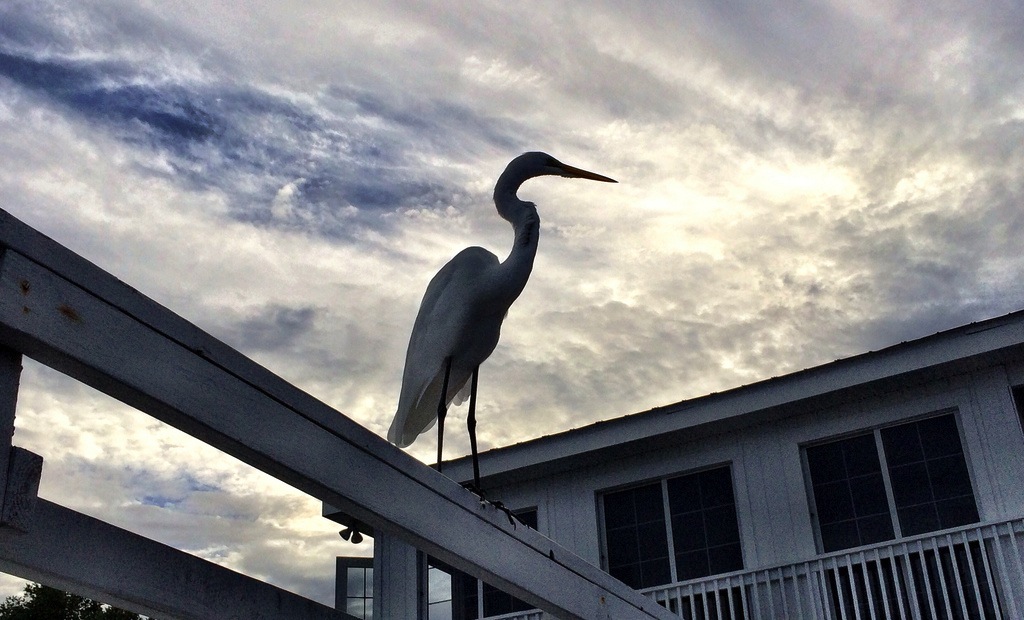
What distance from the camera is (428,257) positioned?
9.99 metres

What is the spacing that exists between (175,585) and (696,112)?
23.5 feet

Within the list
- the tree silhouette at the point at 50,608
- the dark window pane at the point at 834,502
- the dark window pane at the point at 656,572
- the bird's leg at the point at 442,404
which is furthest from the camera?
the tree silhouette at the point at 50,608

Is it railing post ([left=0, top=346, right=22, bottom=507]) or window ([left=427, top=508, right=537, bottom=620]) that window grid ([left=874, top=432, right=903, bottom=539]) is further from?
railing post ([left=0, top=346, right=22, bottom=507])

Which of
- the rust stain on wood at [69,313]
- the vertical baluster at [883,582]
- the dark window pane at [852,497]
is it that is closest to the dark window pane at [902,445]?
the dark window pane at [852,497]

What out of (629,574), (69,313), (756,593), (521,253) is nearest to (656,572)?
(629,574)

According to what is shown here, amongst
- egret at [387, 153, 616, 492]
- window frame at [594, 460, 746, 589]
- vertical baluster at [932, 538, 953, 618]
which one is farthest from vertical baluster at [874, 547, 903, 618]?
egret at [387, 153, 616, 492]

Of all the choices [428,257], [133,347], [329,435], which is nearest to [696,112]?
[428,257]

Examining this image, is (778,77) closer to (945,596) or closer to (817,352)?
(817,352)

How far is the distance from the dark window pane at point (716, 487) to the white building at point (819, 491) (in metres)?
0.01

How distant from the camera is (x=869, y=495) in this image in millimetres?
8289

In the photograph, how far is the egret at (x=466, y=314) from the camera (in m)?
4.57

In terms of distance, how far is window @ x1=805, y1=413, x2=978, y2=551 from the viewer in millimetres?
7953

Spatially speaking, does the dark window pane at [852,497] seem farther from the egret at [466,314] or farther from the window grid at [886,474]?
the egret at [466,314]

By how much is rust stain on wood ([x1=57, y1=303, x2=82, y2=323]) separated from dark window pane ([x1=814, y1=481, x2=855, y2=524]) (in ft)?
24.3
